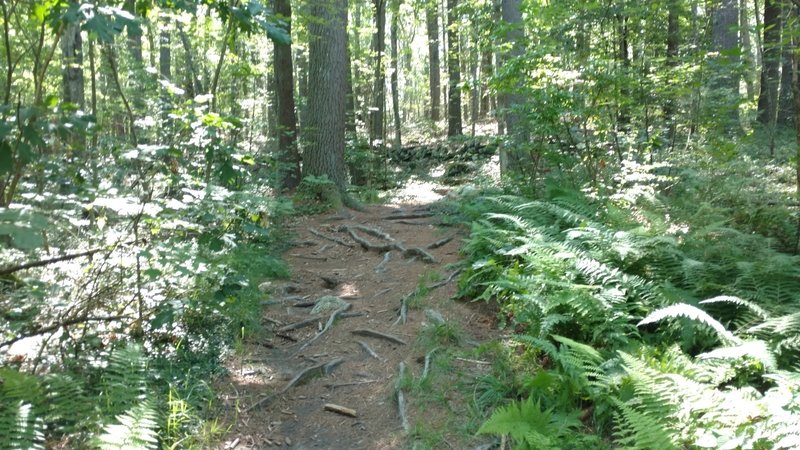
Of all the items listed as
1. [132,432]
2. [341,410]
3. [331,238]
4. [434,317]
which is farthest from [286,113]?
[132,432]

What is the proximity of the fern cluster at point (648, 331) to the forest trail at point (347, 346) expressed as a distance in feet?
2.38

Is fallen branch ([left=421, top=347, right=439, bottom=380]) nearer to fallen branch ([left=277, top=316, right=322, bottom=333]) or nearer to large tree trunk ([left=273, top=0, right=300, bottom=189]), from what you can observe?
fallen branch ([left=277, top=316, right=322, bottom=333])

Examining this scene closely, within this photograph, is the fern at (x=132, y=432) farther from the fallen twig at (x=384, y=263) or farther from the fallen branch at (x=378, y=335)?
the fallen twig at (x=384, y=263)

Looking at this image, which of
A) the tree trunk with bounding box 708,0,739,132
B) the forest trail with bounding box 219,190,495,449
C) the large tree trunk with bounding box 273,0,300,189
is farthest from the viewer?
the large tree trunk with bounding box 273,0,300,189

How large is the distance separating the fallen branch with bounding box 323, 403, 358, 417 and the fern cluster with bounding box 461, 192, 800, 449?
140 cm

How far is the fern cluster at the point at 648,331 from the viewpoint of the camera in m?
3.39

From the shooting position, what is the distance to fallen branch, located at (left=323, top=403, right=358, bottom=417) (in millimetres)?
4883

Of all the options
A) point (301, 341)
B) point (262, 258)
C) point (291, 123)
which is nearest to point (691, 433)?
point (301, 341)

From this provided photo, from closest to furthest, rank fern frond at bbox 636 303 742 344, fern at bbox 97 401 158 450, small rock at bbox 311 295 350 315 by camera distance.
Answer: fern at bbox 97 401 158 450, fern frond at bbox 636 303 742 344, small rock at bbox 311 295 350 315

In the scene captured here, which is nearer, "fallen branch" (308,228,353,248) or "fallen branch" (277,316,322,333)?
"fallen branch" (277,316,322,333)

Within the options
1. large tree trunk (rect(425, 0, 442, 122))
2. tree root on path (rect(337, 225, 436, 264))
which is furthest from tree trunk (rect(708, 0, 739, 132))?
large tree trunk (rect(425, 0, 442, 122))

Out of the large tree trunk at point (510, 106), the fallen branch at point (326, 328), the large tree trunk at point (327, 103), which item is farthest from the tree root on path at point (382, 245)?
the large tree trunk at point (510, 106)

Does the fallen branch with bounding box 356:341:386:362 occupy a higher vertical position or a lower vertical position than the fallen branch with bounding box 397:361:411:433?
higher

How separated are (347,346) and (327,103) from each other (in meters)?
6.93
